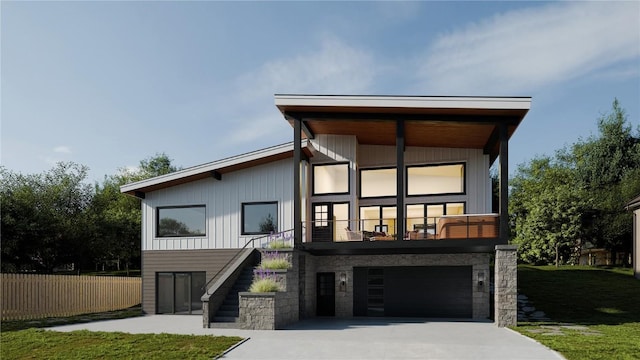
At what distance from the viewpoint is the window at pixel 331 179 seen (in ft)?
64.3

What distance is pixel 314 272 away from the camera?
1922 centimetres

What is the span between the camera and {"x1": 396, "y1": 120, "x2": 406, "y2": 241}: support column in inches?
649

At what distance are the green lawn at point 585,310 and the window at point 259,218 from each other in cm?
896

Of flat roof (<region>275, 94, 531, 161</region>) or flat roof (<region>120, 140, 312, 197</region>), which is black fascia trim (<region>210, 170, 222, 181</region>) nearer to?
flat roof (<region>120, 140, 312, 197</region>)

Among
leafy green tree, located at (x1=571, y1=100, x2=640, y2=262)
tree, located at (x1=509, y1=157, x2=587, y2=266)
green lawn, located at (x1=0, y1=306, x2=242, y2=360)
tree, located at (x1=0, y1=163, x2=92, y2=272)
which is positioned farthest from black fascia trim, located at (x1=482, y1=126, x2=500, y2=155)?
tree, located at (x1=0, y1=163, x2=92, y2=272)

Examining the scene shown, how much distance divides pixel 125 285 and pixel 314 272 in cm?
827

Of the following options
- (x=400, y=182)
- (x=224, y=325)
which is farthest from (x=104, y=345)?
(x=400, y=182)

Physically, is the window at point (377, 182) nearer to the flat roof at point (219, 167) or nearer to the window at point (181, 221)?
the flat roof at point (219, 167)

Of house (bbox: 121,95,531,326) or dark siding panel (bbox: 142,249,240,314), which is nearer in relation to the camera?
house (bbox: 121,95,531,326)

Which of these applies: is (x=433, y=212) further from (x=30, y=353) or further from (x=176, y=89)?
(x=30, y=353)

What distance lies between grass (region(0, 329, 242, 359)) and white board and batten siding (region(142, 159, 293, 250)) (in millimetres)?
6925

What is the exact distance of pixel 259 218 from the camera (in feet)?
64.1

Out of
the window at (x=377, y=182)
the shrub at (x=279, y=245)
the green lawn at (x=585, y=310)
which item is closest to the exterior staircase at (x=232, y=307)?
the shrub at (x=279, y=245)

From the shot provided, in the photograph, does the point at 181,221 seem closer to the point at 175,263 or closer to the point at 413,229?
the point at 175,263
